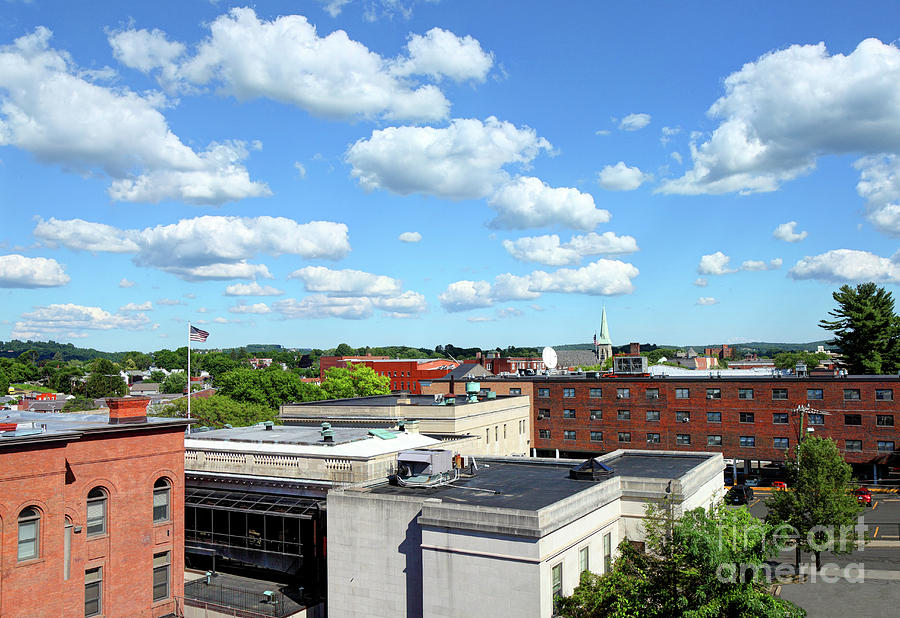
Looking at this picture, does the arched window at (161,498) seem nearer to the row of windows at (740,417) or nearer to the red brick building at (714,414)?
the red brick building at (714,414)

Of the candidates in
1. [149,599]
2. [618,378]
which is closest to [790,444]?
[618,378]

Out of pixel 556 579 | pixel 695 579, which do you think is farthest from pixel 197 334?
pixel 695 579

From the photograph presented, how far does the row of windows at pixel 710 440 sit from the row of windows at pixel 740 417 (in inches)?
67.8

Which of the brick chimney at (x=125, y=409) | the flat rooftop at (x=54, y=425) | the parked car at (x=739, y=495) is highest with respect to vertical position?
the brick chimney at (x=125, y=409)

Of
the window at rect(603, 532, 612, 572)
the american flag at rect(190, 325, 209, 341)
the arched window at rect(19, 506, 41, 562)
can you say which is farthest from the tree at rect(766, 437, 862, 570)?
the american flag at rect(190, 325, 209, 341)

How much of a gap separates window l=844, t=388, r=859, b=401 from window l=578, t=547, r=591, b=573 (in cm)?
5418

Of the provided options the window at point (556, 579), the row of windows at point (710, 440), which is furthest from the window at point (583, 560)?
the row of windows at point (710, 440)

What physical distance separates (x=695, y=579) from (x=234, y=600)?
21819 mm

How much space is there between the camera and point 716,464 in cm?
3744

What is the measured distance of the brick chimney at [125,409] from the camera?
2972 cm

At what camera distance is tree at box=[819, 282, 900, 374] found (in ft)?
301

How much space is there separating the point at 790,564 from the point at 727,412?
34531 millimetres

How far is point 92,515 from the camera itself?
2733 centimetres

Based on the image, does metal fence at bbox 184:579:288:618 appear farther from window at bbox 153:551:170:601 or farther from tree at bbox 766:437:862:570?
tree at bbox 766:437:862:570
